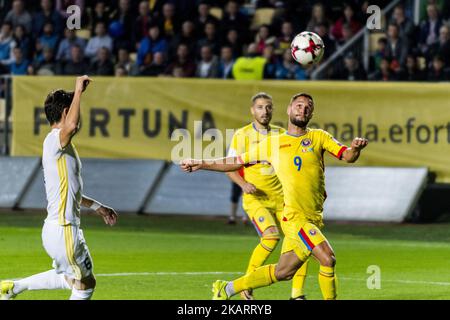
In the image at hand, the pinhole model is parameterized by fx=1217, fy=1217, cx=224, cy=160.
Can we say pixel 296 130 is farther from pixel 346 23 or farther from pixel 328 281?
pixel 346 23

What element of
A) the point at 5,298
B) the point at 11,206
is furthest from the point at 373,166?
the point at 5,298

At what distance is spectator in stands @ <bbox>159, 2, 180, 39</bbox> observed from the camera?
26484 mm

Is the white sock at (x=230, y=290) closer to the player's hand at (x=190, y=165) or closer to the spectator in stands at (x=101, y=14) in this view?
the player's hand at (x=190, y=165)

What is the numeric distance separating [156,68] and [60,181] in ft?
48.5

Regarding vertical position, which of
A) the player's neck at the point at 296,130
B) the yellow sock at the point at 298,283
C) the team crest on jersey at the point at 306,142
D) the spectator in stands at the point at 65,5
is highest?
the spectator in stands at the point at 65,5

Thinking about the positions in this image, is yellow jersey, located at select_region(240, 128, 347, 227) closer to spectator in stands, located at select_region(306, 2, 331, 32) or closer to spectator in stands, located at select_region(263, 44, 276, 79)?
spectator in stands, located at select_region(263, 44, 276, 79)

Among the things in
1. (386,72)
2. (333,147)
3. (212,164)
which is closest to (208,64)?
(386,72)

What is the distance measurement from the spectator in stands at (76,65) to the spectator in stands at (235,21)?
3.07 meters

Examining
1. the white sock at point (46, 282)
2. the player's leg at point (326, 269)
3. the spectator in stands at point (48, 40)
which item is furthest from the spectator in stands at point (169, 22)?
the white sock at point (46, 282)

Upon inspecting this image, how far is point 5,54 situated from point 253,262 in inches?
607

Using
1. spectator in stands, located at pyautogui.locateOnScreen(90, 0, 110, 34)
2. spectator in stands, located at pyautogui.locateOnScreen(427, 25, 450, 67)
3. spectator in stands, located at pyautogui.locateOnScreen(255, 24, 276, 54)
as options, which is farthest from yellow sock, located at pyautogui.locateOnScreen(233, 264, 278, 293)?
spectator in stands, located at pyautogui.locateOnScreen(90, 0, 110, 34)

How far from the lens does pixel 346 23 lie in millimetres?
25594

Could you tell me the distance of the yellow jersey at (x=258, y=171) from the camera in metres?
13.5

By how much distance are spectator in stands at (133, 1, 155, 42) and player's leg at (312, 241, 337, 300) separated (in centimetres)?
1616
